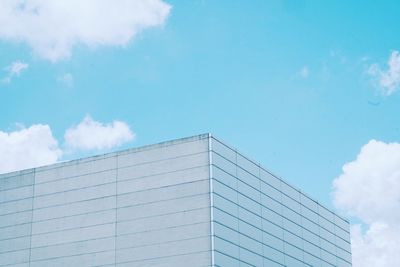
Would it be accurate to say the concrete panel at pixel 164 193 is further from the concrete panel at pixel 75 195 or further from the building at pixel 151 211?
the concrete panel at pixel 75 195

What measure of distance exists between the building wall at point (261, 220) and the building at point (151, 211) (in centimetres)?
10

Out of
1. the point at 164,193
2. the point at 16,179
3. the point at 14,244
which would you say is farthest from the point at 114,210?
the point at 16,179

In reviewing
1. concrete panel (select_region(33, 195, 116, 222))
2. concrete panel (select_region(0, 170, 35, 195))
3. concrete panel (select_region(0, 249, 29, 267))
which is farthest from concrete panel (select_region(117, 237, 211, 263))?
concrete panel (select_region(0, 170, 35, 195))

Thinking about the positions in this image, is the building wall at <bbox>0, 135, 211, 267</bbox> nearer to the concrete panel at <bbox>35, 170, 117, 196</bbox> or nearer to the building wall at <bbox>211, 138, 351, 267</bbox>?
the concrete panel at <bbox>35, 170, 117, 196</bbox>

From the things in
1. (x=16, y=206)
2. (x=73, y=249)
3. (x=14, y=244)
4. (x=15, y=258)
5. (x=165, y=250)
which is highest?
(x=16, y=206)

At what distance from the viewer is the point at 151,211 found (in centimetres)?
5872

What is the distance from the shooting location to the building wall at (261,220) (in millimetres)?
57406

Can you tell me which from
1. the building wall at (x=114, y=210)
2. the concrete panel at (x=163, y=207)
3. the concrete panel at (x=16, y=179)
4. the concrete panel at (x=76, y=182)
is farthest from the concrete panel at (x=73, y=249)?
the concrete panel at (x=16, y=179)

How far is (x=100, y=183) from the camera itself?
62.3 metres

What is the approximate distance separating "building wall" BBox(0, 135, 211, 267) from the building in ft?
0.29

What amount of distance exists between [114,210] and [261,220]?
45.7ft

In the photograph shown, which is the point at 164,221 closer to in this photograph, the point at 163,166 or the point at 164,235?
the point at 164,235

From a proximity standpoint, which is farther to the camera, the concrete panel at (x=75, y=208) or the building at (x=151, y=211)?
the concrete panel at (x=75, y=208)

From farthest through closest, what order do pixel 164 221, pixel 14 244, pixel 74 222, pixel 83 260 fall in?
pixel 14 244 < pixel 74 222 < pixel 83 260 < pixel 164 221
